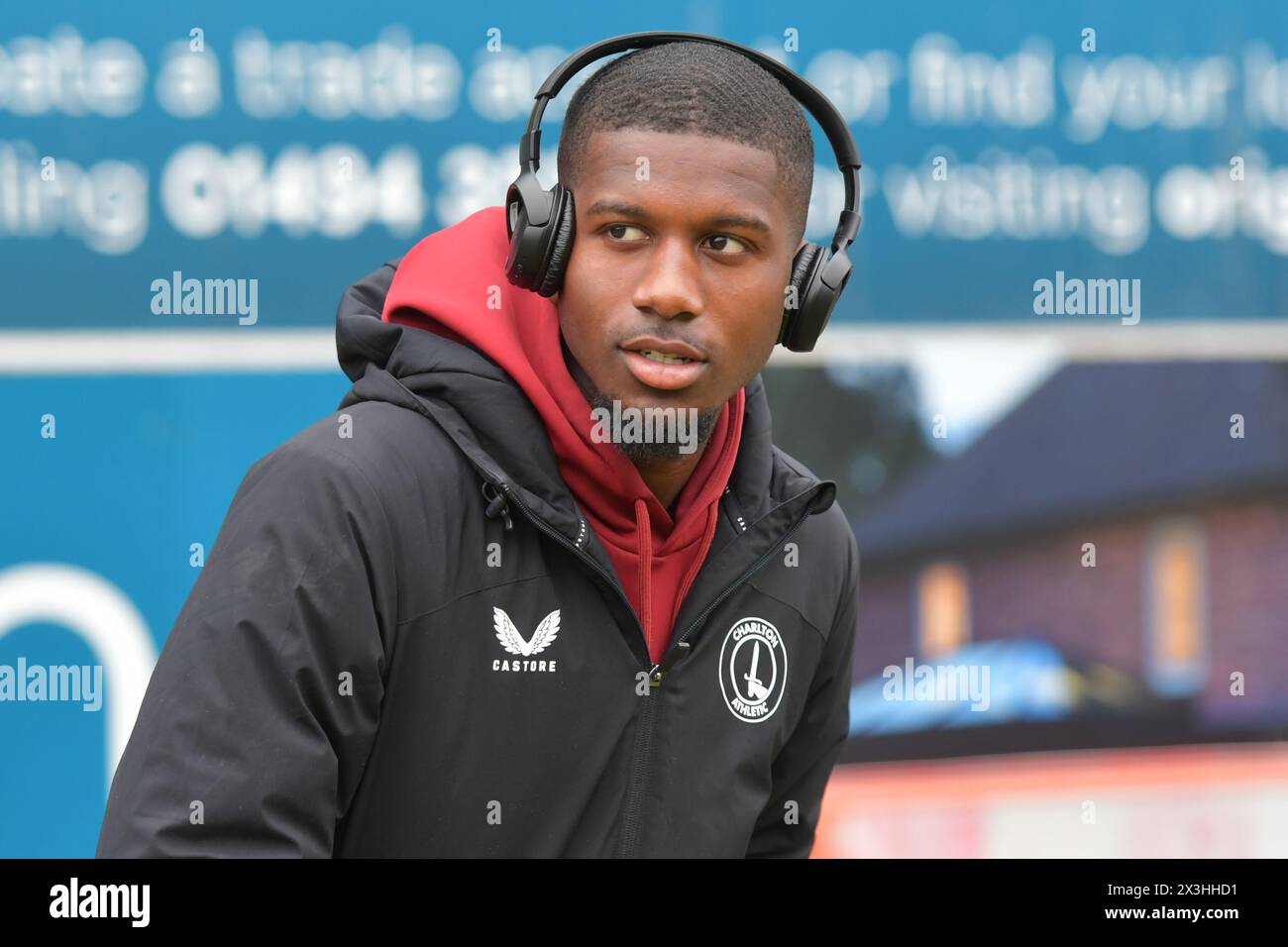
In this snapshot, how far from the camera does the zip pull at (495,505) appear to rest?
64.9 inches

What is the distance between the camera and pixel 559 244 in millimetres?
1749

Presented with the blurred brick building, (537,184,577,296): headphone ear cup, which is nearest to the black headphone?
(537,184,577,296): headphone ear cup

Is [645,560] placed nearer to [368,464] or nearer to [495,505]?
[495,505]

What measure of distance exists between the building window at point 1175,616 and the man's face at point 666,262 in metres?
1.68

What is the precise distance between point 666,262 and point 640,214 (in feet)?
0.22

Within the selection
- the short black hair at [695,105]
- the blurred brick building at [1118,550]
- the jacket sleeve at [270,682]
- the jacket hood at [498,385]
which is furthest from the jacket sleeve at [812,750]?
the blurred brick building at [1118,550]

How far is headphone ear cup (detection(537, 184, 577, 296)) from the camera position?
1.74 metres

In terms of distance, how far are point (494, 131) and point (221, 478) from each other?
920mm

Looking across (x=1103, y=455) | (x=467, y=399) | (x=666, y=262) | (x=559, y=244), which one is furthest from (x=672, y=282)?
(x=1103, y=455)

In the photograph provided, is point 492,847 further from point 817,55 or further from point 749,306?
point 817,55

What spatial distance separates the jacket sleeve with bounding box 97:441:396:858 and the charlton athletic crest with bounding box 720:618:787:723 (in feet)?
1.59

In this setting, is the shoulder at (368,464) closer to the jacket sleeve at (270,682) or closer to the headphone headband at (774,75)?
the jacket sleeve at (270,682)

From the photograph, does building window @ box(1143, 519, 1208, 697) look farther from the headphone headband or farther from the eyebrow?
the eyebrow
